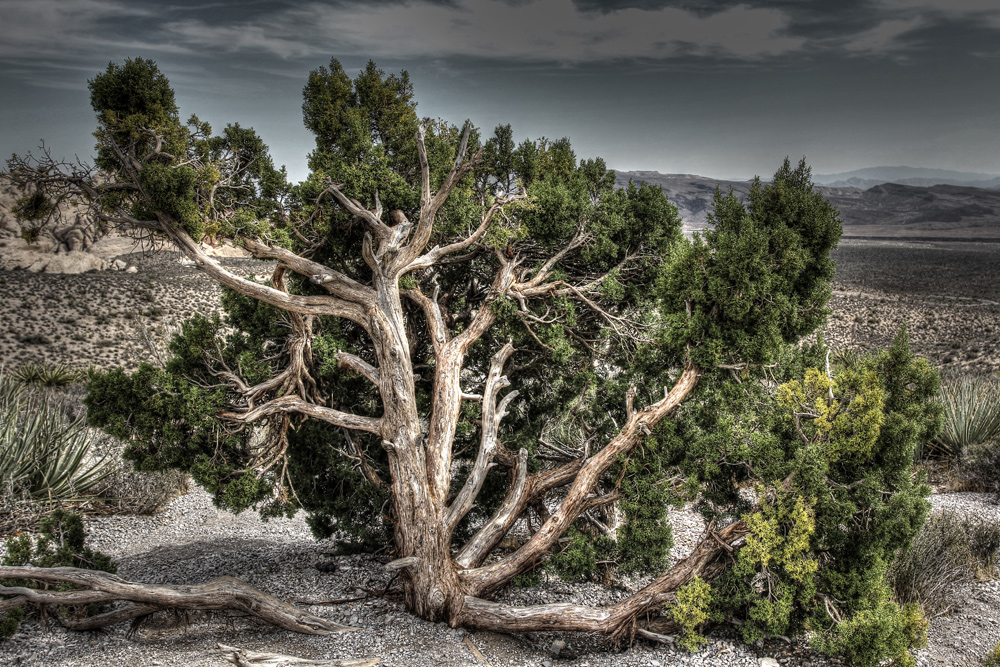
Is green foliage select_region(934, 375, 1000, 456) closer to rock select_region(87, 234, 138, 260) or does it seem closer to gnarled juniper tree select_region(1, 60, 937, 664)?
gnarled juniper tree select_region(1, 60, 937, 664)

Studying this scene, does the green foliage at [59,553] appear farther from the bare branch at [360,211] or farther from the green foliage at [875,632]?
the green foliage at [875,632]

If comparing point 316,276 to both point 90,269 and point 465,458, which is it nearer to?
point 465,458

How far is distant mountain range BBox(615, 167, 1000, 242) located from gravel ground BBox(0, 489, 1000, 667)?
72658mm

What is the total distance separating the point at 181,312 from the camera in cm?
2956

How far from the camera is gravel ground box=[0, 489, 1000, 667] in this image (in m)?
5.44

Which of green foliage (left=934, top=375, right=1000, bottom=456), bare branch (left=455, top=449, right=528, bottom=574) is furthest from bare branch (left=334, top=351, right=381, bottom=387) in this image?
green foliage (left=934, top=375, right=1000, bottom=456)

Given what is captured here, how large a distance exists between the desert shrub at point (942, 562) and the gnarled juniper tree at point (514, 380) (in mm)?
1637

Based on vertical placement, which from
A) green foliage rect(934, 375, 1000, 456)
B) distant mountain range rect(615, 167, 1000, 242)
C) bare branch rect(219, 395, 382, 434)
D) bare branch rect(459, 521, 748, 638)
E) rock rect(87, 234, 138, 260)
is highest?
distant mountain range rect(615, 167, 1000, 242)

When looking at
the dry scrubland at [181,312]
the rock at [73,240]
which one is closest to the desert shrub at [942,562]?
the dry scrubland at [181,312]

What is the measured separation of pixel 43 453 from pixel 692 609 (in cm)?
902

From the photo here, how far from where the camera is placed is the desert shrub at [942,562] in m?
6.81

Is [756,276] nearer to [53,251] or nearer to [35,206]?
[35,206]

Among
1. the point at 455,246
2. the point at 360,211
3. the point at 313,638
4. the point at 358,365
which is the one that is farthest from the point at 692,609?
the point at 360,211

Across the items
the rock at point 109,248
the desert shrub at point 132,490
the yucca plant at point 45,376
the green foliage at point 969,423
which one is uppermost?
the rock at point 109,248
